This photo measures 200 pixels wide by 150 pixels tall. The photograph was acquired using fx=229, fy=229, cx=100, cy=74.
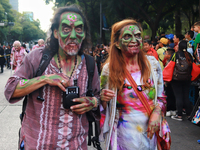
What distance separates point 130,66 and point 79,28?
0.72 metres

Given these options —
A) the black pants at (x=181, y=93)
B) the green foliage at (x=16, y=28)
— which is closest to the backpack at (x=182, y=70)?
the black pants at (x=181, y=93)

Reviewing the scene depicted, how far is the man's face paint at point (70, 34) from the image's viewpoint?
184 centimetres

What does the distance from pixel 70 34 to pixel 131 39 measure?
0.71 m

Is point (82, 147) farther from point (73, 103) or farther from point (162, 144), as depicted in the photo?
point (162, 144)

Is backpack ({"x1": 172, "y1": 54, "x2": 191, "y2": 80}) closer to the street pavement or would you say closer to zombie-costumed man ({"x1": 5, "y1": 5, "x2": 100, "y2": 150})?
the street pavement

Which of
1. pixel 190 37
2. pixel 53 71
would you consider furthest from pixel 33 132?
pixel 190 37

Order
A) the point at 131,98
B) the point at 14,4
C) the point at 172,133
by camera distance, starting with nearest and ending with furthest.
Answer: the point at 131,98 < the point at 172,133 < the point at 14,4

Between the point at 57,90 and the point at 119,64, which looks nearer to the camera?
the point at 57,90

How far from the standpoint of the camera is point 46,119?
173cm

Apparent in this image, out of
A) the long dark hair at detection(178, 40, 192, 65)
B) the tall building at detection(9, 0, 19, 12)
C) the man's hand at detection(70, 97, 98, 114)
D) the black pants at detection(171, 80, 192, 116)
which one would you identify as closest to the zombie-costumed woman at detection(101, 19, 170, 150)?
the man's hand at detection(70, 97, 98, 114)

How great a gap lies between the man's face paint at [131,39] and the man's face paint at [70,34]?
59 centimetres

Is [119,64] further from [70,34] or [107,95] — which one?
[70,34]

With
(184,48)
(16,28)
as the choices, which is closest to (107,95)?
(184,48)

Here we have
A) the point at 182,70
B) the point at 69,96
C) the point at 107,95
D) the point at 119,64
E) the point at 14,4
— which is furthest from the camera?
the point at 14,4
